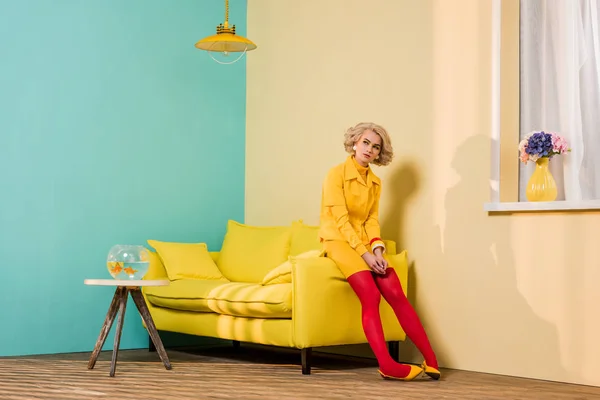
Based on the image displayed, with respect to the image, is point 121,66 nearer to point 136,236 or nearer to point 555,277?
point 136,236

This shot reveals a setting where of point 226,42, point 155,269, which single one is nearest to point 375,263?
point 155,269

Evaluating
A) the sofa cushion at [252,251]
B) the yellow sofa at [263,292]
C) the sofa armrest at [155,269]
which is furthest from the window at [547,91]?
the sofa armrest at [155,269]

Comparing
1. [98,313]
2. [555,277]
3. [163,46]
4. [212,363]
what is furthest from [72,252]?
[555,277]

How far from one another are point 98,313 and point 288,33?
2.41 m

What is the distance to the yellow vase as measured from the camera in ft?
13.6

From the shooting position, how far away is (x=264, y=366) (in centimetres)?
452

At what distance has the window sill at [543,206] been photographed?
3863 mm

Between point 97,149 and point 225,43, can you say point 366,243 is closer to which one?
point 225,43

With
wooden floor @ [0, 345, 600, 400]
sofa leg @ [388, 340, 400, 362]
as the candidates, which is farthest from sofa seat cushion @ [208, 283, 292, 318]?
sofa leg @ [388, 340, 400, 362]

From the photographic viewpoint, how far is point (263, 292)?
4.34 m

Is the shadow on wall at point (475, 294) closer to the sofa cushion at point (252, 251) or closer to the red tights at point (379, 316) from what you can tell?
the red tights at point (379, 316)

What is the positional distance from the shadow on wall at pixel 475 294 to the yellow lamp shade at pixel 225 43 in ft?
4.51

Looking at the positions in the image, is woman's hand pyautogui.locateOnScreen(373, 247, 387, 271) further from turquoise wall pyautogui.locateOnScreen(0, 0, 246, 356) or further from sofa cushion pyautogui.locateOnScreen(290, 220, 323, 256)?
turquoise wall pyautogui.locateOnScreen(0, 0, 246, 356)

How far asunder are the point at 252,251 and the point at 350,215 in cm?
108
